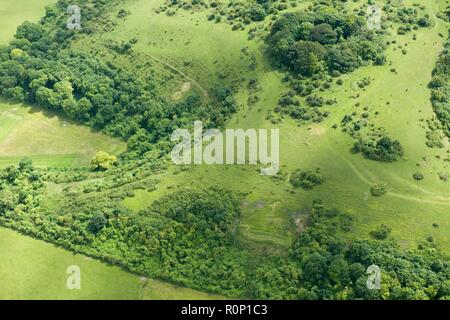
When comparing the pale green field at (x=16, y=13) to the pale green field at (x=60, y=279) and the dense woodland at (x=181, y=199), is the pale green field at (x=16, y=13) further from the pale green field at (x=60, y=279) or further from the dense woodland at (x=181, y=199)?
the pale green field at (x=60, y=279)

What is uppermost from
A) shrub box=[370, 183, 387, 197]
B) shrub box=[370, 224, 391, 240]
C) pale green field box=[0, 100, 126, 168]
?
shrub box=[370, 183, 387, 197]

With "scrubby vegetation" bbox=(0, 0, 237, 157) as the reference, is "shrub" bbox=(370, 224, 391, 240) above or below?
below

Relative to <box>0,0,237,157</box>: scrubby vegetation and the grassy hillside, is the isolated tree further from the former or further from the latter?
the grassy hillside

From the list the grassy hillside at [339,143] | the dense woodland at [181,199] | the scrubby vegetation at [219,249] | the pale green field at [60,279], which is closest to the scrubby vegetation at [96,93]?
the dense woodland at [181,199]

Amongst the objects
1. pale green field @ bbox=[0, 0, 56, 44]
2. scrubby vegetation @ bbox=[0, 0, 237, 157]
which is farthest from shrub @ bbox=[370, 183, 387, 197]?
pale green field @ bbox=[0, 0, 56, 44]

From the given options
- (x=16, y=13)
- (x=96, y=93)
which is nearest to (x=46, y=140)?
(x=96, y=93)

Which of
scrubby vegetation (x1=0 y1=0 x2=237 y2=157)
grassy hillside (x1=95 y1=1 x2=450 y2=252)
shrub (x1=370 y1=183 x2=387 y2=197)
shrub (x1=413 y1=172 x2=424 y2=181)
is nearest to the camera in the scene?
grassy hillside (x1=95 y1=1 x2=450 y2=252)

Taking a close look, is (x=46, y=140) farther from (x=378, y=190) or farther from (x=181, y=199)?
(x=378, y=190)
